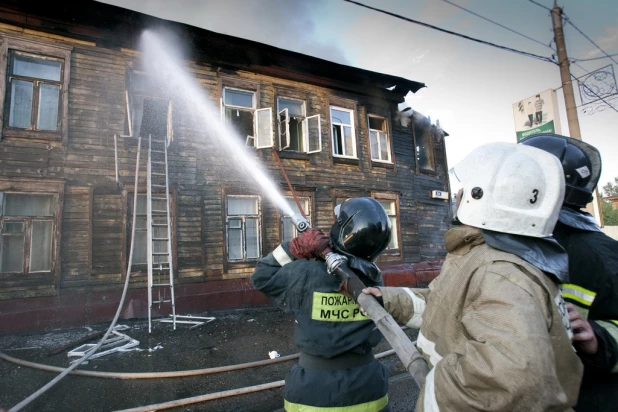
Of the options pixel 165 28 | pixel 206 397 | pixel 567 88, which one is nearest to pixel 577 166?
pixel 206 397

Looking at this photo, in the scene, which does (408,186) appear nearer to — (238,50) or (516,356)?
(238,50)

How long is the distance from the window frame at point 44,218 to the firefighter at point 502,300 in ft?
28.6

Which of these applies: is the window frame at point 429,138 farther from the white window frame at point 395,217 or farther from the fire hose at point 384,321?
the fire hose at point 384,321

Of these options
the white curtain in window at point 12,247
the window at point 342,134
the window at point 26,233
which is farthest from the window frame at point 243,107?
the white curtain in window at point 12,247

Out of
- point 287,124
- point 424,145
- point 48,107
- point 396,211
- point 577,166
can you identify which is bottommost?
point 577,166

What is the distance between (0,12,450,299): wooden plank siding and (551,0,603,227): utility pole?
20.2 feet

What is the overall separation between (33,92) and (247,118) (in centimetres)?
534

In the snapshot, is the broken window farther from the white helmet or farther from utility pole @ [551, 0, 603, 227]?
utility pole @ [551, 0, 603, 227]

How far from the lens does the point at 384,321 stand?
1.37 meters

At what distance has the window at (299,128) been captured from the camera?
36.3 ft

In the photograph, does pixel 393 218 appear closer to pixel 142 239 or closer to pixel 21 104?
pixel 142 239

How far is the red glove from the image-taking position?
2.28 meters

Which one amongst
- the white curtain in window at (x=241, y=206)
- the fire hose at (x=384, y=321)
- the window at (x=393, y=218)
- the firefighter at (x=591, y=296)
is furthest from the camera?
the window at (x=393, y=218)

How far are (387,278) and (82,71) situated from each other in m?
10.7
